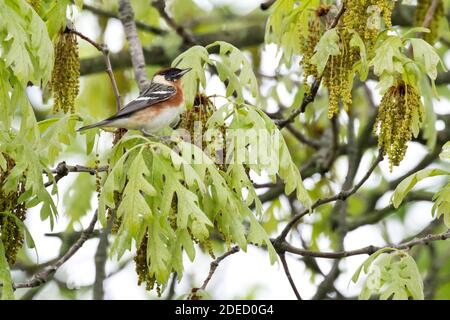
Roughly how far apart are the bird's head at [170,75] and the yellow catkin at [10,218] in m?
1.14

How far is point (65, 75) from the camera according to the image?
5.50 m

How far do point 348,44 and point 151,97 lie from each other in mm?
1525

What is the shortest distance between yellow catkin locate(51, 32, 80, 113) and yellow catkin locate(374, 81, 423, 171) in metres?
1.76

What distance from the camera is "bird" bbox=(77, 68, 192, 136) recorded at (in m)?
5.94

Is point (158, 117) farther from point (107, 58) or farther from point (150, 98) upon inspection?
point (107, 58)

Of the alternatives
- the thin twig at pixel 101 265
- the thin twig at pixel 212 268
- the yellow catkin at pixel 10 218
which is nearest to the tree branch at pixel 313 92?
the thin twig at pixel 212 268

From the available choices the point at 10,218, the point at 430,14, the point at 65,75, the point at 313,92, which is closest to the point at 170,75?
the point at 65,75

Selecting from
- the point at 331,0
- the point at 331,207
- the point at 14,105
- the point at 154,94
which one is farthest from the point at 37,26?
the point at 331,207

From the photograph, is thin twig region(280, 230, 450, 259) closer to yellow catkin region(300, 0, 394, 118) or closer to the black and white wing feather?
yellow catkin region(300, 0, 394, 118)

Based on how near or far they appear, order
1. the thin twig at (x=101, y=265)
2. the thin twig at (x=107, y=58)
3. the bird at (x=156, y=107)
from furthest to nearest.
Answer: the thin twig at (x=101, y=265)
the bird at (x=156, y=107)
the thin twig at (x=107, y=58)

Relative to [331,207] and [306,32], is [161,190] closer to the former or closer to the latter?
[306,32]

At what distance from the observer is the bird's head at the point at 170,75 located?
5645 mm

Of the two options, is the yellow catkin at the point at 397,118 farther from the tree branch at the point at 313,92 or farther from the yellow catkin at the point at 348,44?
the tree branch at the point at 313,92
